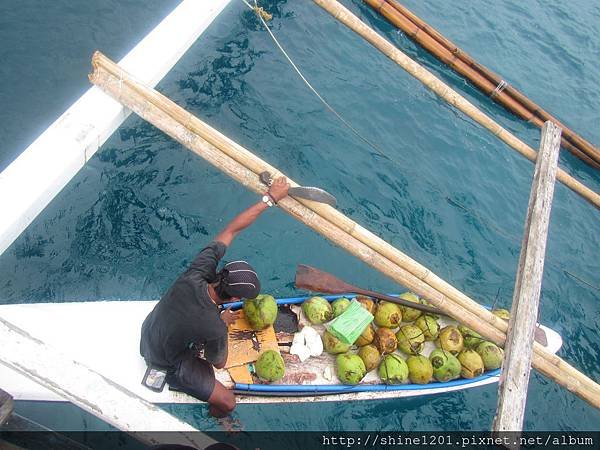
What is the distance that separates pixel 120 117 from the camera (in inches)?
241

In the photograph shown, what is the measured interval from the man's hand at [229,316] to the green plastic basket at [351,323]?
133 cm

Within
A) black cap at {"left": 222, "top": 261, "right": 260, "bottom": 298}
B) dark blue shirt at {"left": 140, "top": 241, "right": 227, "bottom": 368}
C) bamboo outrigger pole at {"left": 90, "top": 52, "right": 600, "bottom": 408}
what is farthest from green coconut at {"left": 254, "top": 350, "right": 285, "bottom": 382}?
bamboo outrigger pole at {"left": 90, "top": 52, "right": 600, "bottom": 408}

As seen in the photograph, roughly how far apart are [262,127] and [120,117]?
4.09 m

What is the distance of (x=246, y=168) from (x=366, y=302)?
3019 millimetres

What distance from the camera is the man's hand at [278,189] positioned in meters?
5.59

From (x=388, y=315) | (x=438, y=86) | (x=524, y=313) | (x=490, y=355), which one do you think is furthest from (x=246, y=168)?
(x=438, y=86)

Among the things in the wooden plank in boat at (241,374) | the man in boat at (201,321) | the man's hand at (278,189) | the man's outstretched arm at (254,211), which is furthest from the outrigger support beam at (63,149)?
the wooden plank in boat at (241,374)

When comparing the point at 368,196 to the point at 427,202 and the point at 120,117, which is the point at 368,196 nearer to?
the point at 427,202

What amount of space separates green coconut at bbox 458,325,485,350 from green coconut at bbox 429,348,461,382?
552 mm

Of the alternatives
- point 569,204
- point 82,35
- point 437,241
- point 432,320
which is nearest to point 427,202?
point 437,241

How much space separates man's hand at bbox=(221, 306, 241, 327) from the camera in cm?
657

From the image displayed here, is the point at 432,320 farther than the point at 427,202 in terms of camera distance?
No

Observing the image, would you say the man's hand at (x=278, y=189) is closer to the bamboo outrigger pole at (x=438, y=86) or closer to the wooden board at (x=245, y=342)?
the wooden board at (x=245, y=342)

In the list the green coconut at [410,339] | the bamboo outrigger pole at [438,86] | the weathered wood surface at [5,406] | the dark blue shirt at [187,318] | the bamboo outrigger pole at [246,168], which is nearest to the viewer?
the weathered wood surface at [5,406]
